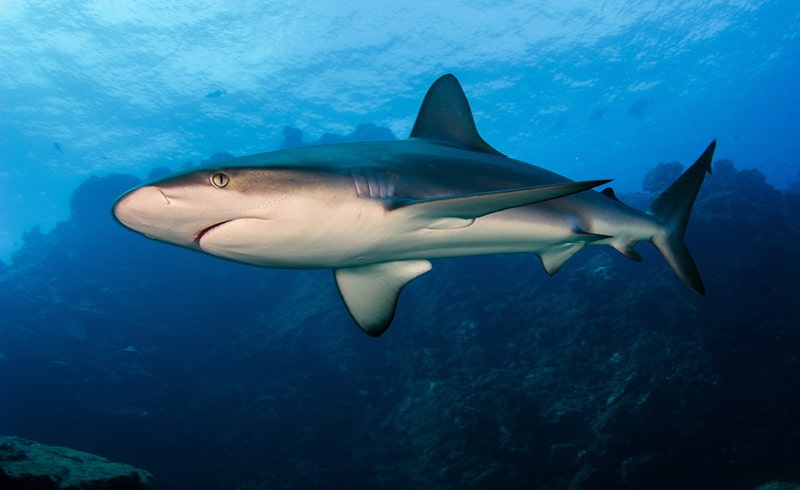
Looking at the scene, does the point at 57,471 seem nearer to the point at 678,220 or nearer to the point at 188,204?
the point at 188,204

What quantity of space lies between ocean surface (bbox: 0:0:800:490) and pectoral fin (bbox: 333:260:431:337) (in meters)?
6.03

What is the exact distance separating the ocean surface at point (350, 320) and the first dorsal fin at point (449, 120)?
21.9 ft

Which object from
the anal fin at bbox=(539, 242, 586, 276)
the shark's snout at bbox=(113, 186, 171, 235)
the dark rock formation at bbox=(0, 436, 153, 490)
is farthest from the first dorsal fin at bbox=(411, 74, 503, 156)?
the dark rock formation at bbox=(0, 436, 153, 490)

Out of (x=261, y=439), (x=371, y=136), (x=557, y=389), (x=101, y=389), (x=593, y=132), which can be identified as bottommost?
(x=261, y=439)

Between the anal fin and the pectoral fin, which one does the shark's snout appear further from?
the anal fin

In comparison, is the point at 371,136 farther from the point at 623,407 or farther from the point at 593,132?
the point at 593,132

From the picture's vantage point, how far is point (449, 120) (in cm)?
366

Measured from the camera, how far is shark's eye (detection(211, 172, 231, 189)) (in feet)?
5.24

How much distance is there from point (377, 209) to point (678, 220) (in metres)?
3.67

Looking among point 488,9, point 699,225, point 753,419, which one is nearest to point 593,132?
point 488,9

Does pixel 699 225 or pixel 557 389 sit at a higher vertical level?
pixel 699 225

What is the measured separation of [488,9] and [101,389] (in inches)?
1352

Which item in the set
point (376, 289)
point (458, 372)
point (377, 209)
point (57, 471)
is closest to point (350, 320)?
point (458, 372)

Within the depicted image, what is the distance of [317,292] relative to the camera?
19.5 m
